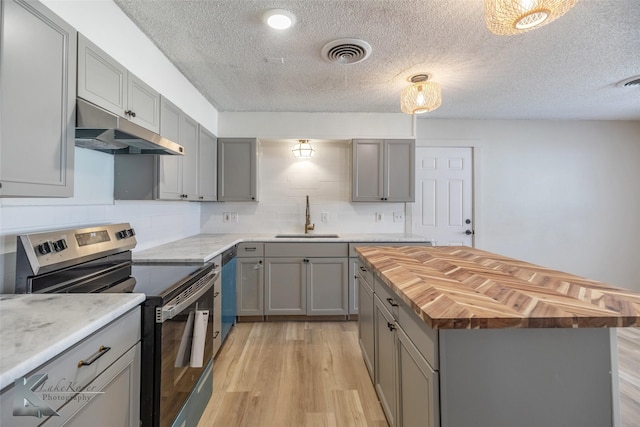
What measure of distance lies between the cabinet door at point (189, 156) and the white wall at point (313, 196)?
3.39ft

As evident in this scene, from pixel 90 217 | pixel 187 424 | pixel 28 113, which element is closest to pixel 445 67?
pixel 28 113

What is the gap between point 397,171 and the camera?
346cm

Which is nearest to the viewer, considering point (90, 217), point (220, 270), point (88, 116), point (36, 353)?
point (36, 353)

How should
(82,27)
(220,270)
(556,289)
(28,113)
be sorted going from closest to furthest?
(28,113) < (556,289) < (82,27) < (220,270)

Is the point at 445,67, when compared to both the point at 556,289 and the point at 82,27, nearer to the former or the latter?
the point at 556,289

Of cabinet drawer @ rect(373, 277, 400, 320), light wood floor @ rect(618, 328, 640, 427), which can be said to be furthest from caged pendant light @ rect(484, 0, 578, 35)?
light wood floor @ rect(618, 328, 640, 427)

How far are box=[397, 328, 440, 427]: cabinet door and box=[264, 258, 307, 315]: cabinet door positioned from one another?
1.87m

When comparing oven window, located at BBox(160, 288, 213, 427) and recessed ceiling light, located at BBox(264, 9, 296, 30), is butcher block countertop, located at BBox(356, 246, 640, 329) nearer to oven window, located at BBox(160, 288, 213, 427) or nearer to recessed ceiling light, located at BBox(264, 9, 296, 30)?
oven window, located at BBox(160, 288, 213, 427)

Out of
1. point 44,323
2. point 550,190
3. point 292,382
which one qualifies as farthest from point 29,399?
point 550,190

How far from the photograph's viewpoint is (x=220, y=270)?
2.38 metres

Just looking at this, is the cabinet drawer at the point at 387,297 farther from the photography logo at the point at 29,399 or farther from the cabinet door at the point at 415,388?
the photography logo at the point at 29,399

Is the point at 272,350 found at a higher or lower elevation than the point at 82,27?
lower

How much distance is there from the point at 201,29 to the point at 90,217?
1.42m

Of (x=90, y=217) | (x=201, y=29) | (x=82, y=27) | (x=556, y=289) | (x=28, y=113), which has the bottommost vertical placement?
(x=556, y=289)
